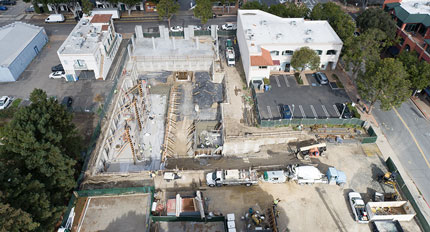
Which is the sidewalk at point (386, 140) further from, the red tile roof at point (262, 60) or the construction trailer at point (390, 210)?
the red tile roof at point (262, 60)

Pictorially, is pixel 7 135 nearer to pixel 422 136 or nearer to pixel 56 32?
pixel 56 32

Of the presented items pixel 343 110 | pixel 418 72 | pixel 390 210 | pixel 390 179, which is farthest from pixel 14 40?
pixel 418 72

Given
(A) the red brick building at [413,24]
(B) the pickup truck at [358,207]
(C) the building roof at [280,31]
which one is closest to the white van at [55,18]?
(C) the building roof at [280,31]

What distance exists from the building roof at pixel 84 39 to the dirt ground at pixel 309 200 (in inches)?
1607

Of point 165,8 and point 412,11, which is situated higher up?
point 412,11

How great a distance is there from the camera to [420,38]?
204 feet

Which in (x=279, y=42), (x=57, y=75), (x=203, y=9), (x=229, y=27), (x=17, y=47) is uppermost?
(x=279, y=42)

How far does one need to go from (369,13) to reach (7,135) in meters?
76.9

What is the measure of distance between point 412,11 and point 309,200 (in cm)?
5702

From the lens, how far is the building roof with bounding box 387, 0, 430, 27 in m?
62.4

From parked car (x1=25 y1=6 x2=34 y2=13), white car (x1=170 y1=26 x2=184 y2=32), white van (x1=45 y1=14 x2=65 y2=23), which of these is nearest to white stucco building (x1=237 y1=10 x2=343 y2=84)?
white car (x1=170 y1=26 x2=184 y2=32)

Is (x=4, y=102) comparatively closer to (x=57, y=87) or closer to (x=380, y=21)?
(x=57, y=87)

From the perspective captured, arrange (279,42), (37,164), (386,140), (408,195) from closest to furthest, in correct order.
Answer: (37,164)
(408,195)
(386,140)
(279,42)

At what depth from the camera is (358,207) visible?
36969 mm
